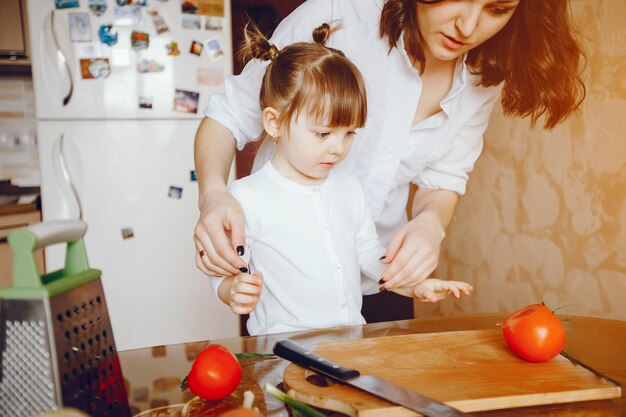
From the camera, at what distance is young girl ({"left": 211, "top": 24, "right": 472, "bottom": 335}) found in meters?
1.09

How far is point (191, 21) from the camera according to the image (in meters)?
2.44

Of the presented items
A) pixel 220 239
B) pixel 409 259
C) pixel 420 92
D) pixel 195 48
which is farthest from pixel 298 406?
pixel 195 48

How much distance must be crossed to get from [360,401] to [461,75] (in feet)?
2.87

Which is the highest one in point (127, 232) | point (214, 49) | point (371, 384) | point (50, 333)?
point (214, 49)

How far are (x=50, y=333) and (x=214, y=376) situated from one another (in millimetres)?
213

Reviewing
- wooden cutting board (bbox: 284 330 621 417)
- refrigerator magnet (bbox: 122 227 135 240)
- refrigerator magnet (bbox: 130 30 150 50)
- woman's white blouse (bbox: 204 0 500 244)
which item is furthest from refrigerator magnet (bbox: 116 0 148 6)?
wooden cutting board (bbox: 284 330 621 417)

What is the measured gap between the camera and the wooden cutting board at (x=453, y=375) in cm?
69

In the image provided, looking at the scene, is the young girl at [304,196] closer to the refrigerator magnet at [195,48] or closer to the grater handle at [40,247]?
the grater handle at [40,247]

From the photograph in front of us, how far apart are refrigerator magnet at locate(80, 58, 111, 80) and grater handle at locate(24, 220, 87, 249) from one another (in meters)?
1.97

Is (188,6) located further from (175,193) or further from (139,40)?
(175,193)

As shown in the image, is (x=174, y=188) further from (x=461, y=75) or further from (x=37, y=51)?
(x=461, y=75)

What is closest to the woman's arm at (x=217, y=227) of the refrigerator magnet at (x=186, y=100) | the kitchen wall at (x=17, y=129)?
the refrigerator magnet at (x=186, y=100)

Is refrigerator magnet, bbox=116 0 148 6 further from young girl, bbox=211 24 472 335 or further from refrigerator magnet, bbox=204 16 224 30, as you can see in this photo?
young girl, bbox=211 24 472 335

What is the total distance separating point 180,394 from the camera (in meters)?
0.75
